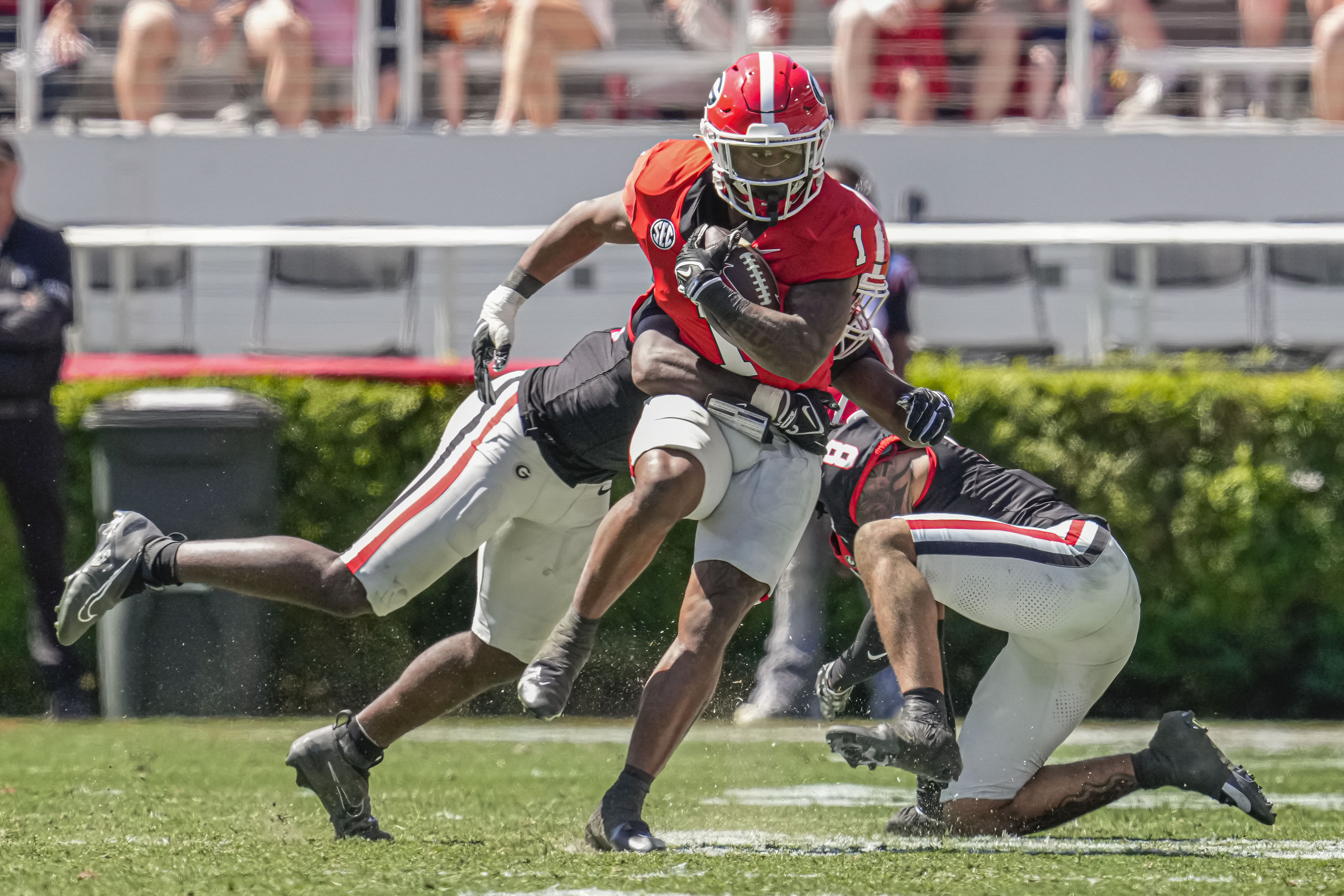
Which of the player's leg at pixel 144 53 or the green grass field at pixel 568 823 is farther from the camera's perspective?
the player's leg at pixel 144 53

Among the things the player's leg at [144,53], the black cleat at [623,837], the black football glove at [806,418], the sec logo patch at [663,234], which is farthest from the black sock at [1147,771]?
the player's leg at [144,53]

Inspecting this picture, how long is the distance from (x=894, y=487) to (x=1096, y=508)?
2.60 meters

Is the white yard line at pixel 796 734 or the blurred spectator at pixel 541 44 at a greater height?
the blurred spectator at pixel 541 44

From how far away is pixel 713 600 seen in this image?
4203 mm

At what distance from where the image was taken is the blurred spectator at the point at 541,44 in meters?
10.0

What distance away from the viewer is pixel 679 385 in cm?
430

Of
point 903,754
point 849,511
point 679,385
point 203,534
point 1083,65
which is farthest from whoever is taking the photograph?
point 1083,65

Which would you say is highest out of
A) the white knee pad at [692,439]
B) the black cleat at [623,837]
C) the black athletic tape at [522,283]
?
the black athletic tape at [522,283]

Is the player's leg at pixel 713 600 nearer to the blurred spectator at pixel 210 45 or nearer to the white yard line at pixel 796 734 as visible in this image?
the white yard line at pixel 796 734

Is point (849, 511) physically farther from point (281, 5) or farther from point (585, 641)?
point (281, 5)

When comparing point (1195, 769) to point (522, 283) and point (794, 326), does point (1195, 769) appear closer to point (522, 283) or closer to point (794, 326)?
point (794, 326)

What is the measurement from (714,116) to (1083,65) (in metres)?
6.33

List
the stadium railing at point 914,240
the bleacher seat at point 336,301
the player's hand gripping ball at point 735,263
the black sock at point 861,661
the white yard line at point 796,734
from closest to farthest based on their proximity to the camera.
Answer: the player's hand gripping ball at point 735,263
the black sock at point 861,661
the white yard line at point 796,734
the stadium railing at point 914,240
the bleacher seat at point 336,301

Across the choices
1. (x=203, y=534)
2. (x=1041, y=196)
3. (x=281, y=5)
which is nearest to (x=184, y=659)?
(x=203, y=534)
